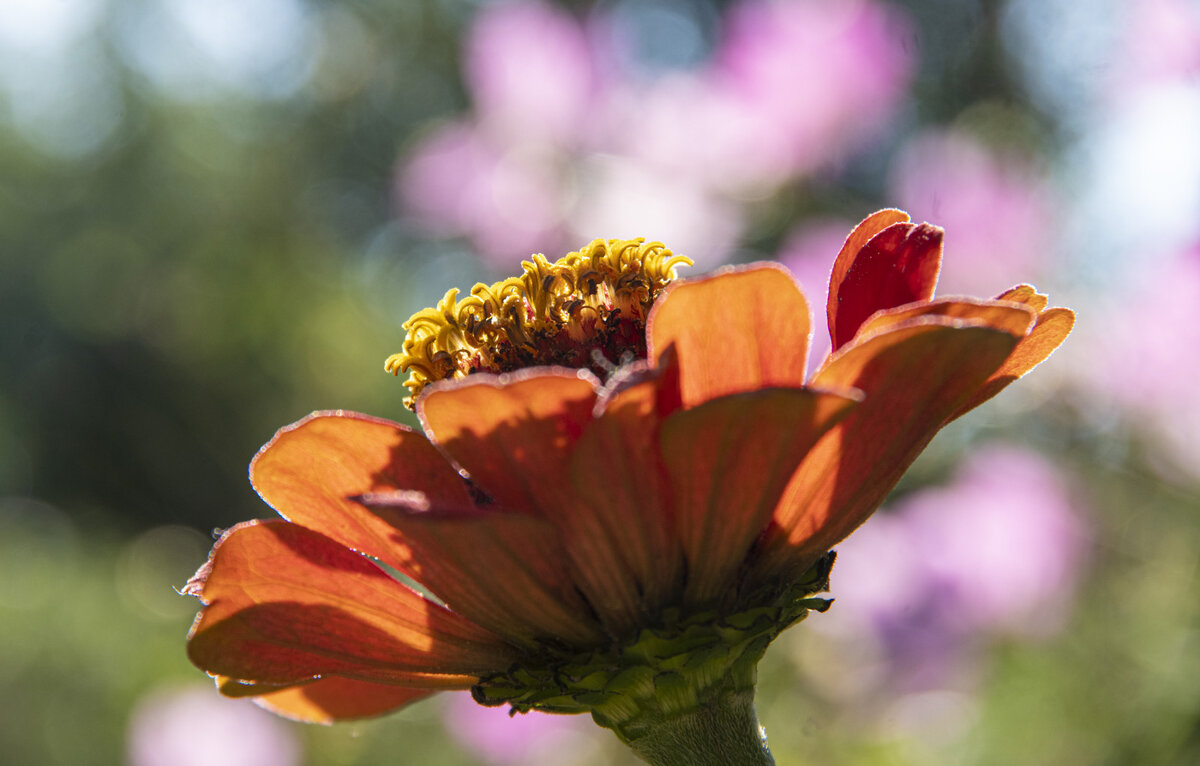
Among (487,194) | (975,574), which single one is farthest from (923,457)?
(487,194)

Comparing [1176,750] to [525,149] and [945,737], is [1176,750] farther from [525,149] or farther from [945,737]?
[525,149]

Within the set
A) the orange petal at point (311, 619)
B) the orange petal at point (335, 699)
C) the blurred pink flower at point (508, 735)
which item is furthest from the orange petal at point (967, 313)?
the blurred pink flower at point (508, 735)

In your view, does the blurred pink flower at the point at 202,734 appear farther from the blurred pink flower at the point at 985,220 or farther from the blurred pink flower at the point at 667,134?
the blurred pink flower at the point at 985,220

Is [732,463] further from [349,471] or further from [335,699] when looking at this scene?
[335,699]

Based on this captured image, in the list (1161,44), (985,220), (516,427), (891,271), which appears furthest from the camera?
(985,220)

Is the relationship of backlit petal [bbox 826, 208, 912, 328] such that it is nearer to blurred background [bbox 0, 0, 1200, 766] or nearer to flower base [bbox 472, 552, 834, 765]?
flower base [bbox 472, 552, 834, 765]

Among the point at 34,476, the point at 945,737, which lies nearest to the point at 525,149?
the point at 945,737

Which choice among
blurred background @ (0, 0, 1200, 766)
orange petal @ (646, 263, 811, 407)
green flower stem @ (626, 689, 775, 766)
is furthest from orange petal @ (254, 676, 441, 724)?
→ blurred background @ (0, 0, 1200, 766)
